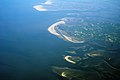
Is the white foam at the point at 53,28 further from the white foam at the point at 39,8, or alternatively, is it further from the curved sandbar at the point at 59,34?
the white foam at the point at 39,8

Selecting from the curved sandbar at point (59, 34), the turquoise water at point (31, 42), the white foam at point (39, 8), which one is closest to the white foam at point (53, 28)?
the curved sandbar at point (59, 34)

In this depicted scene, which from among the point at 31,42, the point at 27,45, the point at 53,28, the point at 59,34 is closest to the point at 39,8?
the point at 53,28

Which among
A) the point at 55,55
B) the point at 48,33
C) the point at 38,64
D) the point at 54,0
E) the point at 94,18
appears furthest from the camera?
the point at 54,0

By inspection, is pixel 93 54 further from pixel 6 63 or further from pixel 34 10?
pixel 34 10

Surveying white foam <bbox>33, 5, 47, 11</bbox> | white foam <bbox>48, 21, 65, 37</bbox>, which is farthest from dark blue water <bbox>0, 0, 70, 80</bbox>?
white foam <bbox>33, 5, 47, 11</bbox>

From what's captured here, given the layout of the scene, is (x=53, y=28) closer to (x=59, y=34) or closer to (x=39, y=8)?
(x=59, y=34)

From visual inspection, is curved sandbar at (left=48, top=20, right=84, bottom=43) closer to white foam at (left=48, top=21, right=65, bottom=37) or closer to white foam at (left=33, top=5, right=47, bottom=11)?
white foam at (left=48, top=21, right=65, bottom=37)

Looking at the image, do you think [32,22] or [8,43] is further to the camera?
[32,22]

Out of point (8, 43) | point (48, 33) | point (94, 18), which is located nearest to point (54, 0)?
point (94, 18)

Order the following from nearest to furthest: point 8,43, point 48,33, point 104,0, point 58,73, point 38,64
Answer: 1. point 58,73
2. point 38,64
3. point 8,43
4. point 48,33
5. point 104,0
